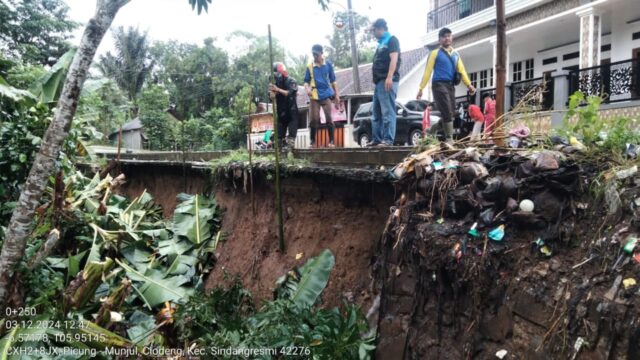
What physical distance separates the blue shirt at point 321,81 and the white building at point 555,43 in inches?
214

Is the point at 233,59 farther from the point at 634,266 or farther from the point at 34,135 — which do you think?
the point at 634,266

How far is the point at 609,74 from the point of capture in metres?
10.3

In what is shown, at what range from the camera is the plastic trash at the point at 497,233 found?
317 centimetres

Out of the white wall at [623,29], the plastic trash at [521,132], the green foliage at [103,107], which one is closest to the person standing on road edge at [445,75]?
the plastic trash at [521,132]

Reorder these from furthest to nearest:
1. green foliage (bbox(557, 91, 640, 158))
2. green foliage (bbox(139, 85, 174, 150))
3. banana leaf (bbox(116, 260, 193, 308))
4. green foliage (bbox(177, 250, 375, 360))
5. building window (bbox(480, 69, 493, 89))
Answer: green foliage (bbox(139, 85, 174, 150))
building window (bbox(480, 69, 493, 89))
banana leaf (bbox(116, 260, 193, 308))
green foliage (bbox(177, 250, 375, 360))
green foliage (bbox(557, 91, 640, 158))

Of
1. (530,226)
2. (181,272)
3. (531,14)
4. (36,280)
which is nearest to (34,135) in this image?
(36,280)

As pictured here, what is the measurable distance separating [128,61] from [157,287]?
2873 centimetres

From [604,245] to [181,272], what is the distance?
5191mm

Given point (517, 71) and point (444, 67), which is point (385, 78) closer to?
point (444, 67)

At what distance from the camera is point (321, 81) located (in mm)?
7176

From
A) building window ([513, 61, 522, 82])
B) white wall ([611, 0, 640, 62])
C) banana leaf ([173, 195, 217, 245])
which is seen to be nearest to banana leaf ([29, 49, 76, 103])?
banana leaf ([173, 195, 217, 245])

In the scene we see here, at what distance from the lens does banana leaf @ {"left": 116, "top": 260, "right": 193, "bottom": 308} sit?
583 cm

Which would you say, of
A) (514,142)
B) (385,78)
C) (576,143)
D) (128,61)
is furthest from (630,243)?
(128,61)

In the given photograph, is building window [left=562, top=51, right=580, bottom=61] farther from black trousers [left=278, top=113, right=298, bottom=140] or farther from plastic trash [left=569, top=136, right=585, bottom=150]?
plastic trash [left=569, top=136, right=585, bottom=150]
